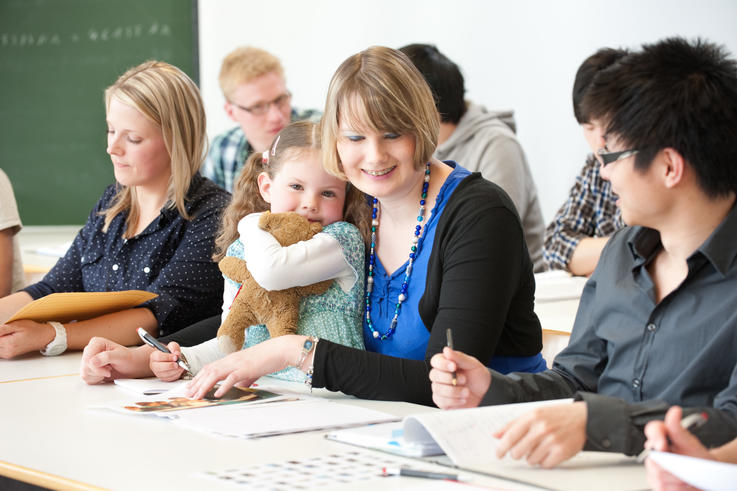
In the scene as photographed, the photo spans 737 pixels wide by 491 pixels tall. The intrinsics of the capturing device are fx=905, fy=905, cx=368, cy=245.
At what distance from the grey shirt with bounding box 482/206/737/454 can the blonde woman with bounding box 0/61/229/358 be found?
1.15 m

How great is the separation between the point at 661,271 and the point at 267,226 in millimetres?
837

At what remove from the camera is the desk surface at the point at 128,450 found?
1207 mm

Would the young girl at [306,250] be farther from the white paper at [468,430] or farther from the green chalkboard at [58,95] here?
the green chalkboard at [58,95]

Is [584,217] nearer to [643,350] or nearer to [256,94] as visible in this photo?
[256,94]

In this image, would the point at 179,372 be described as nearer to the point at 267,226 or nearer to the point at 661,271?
the point at 267,226

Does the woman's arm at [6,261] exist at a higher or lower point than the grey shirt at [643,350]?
lower

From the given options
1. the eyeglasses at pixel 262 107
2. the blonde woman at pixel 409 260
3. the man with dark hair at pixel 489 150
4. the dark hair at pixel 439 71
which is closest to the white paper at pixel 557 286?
the man with dark hair at pixel 489 150

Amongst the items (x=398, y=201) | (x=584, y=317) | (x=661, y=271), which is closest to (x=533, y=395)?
(x=584, y=317)

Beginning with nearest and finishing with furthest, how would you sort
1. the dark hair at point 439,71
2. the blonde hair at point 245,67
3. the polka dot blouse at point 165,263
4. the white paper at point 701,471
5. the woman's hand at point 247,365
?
the white paper at point 701,471
the woman's hand at point 247,365
the polka dot blouse at point 165,263
the dark hair at point 439,71
the blonde hair at point 245,67

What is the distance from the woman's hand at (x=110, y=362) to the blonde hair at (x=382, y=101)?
59 centimetres

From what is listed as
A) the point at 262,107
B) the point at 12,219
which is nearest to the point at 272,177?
the point at 12,219

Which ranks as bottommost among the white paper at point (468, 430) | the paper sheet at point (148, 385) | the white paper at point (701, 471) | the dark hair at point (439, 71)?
the paper sheet at point (148, 385)

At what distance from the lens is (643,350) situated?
144cm

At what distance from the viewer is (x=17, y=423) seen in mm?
1574
